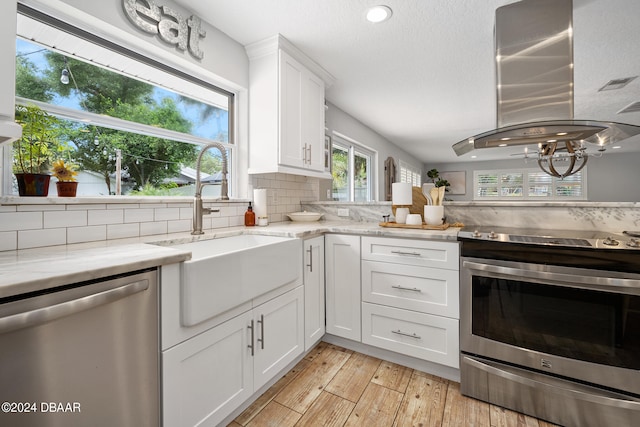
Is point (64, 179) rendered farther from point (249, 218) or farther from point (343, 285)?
point (343, 285)

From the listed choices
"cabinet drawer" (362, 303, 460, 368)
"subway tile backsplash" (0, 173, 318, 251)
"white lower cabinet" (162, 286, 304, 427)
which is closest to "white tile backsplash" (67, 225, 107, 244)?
"subway tile backsplash" (0, 173, 318, 251)

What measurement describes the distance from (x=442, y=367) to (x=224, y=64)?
2654 millimetres

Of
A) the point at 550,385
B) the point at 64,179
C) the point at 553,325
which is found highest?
the point at 64,179

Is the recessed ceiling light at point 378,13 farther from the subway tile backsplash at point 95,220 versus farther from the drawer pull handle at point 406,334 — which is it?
the drawer pull handle at point 406,334

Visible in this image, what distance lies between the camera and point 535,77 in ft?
5.69

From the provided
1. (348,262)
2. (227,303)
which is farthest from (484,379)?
(227,303)

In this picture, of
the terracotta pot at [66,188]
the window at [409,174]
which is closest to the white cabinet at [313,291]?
the terracotta pot at [66,188]

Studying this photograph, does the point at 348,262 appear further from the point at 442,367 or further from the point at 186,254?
the point at 186,254

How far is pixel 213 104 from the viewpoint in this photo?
7.47ft

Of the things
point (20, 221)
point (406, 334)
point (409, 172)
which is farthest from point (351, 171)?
point (409, 172)

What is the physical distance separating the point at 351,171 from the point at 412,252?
8.59 feet

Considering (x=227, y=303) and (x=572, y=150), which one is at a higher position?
(x=572, y=150)

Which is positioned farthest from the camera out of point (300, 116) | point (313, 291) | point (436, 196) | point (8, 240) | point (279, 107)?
point (300, 116)

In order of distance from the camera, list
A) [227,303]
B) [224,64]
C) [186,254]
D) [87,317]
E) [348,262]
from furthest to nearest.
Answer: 1. [224,64]
2. [348,262]
3. [227,303]
4. [186,254]
5. [87,317]
